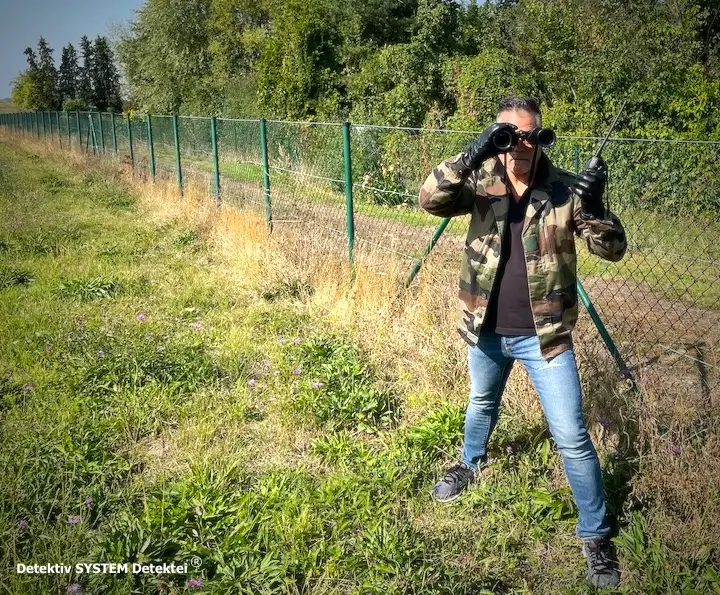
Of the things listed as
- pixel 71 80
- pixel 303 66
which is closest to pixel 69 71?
pixel 71 80

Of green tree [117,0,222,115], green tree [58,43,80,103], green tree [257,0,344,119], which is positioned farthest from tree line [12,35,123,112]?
green tree [257,0,344,119]

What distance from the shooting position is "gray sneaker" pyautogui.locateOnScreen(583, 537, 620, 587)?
259cm

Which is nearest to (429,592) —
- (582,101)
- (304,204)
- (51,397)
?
(51,397)

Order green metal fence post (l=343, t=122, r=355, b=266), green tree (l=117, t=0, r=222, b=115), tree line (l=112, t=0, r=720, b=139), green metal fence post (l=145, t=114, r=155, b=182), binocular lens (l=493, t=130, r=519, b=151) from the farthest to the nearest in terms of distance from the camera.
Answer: green tree (l=117, t=0, r=222, b=115)
green metal fence post (l=145, t=114, r=155, b=182)
tree line (l=112, t=0, r=720, b=139)
green metal fence post (l=343, t=122, r=355, b=266)
binocular lens (l=493, t=130, r=519, b=151)

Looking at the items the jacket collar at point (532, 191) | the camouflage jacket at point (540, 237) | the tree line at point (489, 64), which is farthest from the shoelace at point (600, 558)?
the tree line at point (489, 64)

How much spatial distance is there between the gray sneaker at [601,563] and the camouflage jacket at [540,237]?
84cm

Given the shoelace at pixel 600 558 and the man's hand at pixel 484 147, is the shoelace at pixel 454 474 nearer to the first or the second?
the shoelace at pixel 600 558

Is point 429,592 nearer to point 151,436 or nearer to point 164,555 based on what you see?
point 164,555

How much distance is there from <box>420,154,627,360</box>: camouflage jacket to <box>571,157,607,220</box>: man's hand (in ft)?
0.16

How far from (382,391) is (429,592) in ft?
5.69

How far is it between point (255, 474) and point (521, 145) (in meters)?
2.20

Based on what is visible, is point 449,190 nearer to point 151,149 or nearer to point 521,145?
point 521,145

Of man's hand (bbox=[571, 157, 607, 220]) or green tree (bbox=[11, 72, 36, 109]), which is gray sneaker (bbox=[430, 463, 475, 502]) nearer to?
man's hand (bbox=[571, 157, 607, 220])

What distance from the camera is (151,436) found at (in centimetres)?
379
